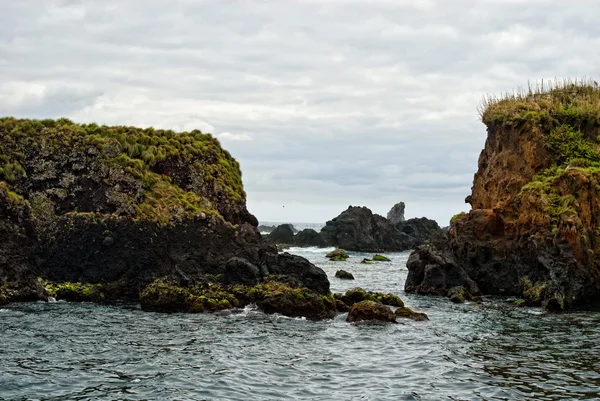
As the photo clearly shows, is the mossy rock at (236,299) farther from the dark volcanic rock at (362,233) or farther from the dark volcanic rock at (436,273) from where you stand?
the dark volcanic rock at (362,233)

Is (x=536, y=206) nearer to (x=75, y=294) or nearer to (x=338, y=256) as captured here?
(x=75, y=294)

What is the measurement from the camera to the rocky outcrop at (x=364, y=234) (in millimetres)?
114938

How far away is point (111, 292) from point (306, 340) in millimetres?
15251

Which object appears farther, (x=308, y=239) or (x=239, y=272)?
(x=308, y=239)

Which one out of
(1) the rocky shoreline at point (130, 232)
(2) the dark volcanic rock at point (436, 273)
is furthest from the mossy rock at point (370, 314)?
(2) the dark volcanic rock at point (436, 273)

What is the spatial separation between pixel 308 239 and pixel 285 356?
314ft

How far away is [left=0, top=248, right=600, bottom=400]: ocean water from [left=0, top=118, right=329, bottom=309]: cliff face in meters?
3.64

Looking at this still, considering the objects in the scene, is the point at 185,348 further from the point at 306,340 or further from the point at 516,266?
the point at 516,266

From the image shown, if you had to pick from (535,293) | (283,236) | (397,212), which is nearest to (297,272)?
(535,293)

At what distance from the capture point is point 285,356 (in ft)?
90.7

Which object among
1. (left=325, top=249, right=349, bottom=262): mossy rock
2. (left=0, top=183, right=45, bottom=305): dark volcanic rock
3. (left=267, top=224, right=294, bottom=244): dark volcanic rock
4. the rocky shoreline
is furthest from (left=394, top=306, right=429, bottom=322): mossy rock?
(left=267, top=224, right=294, bottom=244): dark volcanic rock

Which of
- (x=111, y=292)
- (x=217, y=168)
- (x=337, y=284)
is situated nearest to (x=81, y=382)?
(x=111, y=292)

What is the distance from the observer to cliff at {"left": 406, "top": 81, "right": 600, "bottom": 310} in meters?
41.8

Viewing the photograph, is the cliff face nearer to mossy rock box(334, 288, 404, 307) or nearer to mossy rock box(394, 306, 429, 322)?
mossy rock box(334, 288, 404, 307)
